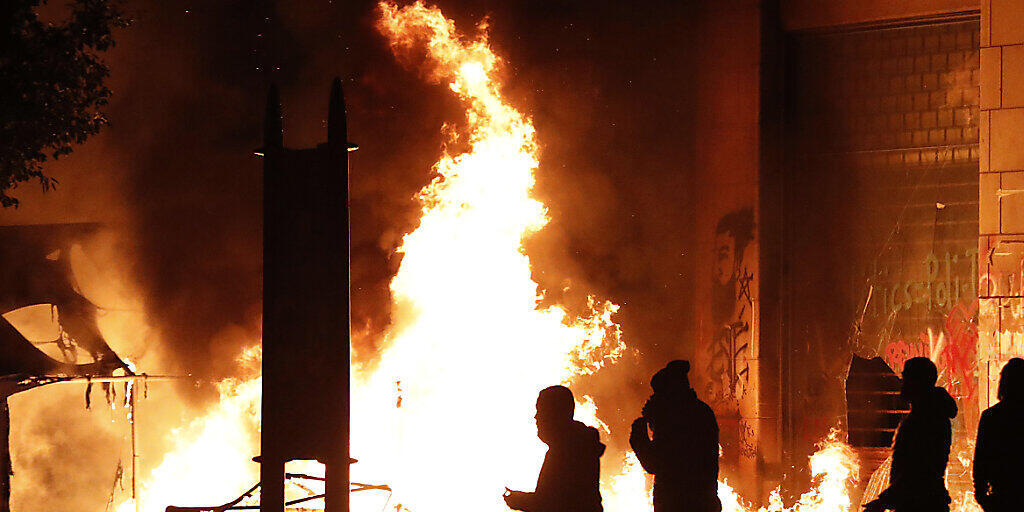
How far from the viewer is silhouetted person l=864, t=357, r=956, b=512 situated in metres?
5.47

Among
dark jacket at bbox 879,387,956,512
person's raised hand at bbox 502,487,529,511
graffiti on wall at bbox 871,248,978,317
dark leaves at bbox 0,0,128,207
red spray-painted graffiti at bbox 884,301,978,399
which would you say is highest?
dark leaves at bbox 0,0,128,207

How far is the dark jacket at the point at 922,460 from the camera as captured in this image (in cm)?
547

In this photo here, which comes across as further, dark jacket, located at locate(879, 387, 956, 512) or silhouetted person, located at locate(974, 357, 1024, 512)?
silhouetted person, located at locate(974, 357, 1024, 512)

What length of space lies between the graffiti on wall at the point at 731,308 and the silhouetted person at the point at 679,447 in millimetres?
6949

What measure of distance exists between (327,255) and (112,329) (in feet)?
34.4

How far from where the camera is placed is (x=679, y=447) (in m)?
5.62

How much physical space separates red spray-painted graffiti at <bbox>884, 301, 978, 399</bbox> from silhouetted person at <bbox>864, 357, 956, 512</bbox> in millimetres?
6673

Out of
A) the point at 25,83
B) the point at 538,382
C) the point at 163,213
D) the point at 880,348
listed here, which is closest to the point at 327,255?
the point at 25,83

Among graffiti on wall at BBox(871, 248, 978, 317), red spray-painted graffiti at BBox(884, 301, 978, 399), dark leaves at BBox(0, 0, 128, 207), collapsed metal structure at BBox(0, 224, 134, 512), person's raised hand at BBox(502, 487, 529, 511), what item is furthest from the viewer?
graffiti on wall at BBox(871, 248, 978, 317)

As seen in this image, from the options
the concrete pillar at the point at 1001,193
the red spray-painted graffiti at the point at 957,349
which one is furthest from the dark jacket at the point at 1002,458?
the red spray-painted graffiti at the point at 957,349

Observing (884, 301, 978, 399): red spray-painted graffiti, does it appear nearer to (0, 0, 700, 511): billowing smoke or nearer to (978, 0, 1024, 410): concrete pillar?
(978, 0, 1024, 410): concrete pillar

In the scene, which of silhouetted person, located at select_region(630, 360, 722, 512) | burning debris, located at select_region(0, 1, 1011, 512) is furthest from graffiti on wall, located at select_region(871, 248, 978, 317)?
silhouetted person, located at select_region(630, 360, 722, 512)

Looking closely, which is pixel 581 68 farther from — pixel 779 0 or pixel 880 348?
pixel 880 348

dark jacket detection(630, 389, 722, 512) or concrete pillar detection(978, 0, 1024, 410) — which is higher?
concrete pillar detection(978, 0, 1024, 410)
